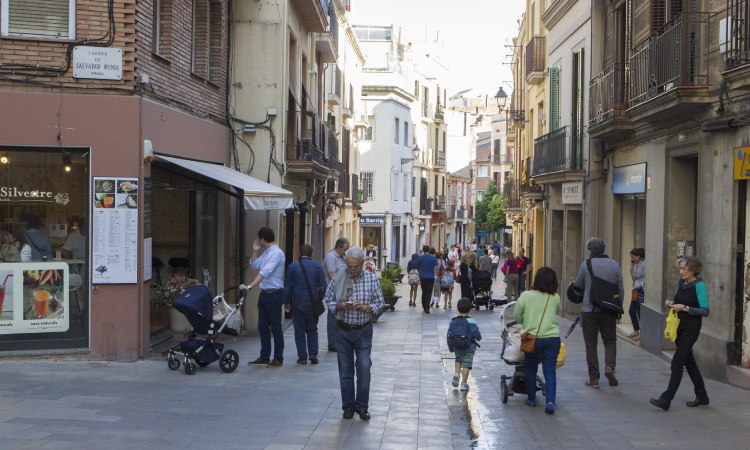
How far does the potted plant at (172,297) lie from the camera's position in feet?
50.1

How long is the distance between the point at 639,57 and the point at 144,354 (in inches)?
376

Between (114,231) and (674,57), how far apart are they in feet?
27.4

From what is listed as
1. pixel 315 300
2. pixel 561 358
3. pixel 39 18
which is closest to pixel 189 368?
pixel 315 300

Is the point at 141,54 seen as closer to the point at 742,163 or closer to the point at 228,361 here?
the point at 228,361

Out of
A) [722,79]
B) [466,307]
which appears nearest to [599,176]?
[722,79]

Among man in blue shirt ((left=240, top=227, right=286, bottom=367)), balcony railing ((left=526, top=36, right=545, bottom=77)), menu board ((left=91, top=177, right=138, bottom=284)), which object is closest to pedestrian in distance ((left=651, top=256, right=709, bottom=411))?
man in blue shirt ((left=240, top=227, right=286, bottom=367))

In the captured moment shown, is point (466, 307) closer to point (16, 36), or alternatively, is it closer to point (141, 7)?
point (141, 7)

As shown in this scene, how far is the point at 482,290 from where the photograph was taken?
89.2 feet

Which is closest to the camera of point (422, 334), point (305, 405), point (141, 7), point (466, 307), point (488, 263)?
point (305, 405)

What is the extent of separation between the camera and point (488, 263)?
31.4 metres

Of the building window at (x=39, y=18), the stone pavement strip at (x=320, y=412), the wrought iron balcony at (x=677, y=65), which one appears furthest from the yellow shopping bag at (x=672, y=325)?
the building window at (x=39, y=18)

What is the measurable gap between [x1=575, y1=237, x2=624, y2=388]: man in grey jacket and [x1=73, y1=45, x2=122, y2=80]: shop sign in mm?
6405

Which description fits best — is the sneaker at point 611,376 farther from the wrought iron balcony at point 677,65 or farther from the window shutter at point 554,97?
the window shutter at point 554,97

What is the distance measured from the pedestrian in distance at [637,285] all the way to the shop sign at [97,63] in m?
9.43
